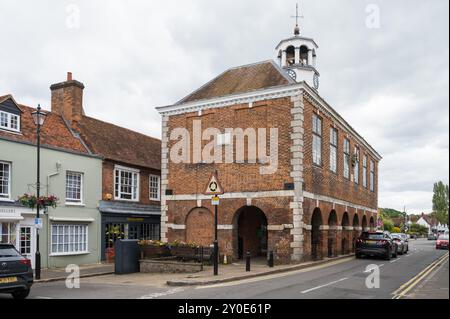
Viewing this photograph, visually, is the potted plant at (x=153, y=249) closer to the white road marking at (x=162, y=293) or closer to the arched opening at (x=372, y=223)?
the white road marking at (x=162, y=293)

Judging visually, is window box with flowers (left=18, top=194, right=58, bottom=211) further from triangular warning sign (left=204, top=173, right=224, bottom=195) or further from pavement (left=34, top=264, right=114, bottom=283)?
triangular warning sign (left=204, top=173, right=224, bottom=195)

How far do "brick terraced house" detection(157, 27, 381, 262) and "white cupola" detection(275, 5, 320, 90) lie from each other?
0.20 ft

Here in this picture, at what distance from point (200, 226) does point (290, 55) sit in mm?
12011

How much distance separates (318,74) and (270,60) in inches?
202

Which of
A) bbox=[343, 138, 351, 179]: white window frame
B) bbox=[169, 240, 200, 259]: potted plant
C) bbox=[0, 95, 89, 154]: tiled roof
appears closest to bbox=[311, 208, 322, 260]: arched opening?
bbox=[343, 138, 351, 179]: white window frame

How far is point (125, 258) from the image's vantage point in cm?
1970

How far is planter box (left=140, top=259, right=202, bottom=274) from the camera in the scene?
18.5 meters

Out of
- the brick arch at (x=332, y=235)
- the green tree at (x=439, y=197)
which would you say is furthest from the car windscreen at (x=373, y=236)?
the green tree at (x=439, y=197)

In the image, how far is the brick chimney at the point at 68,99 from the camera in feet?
88.4

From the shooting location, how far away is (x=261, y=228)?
26906 mm

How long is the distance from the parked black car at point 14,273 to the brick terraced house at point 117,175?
480 inches
